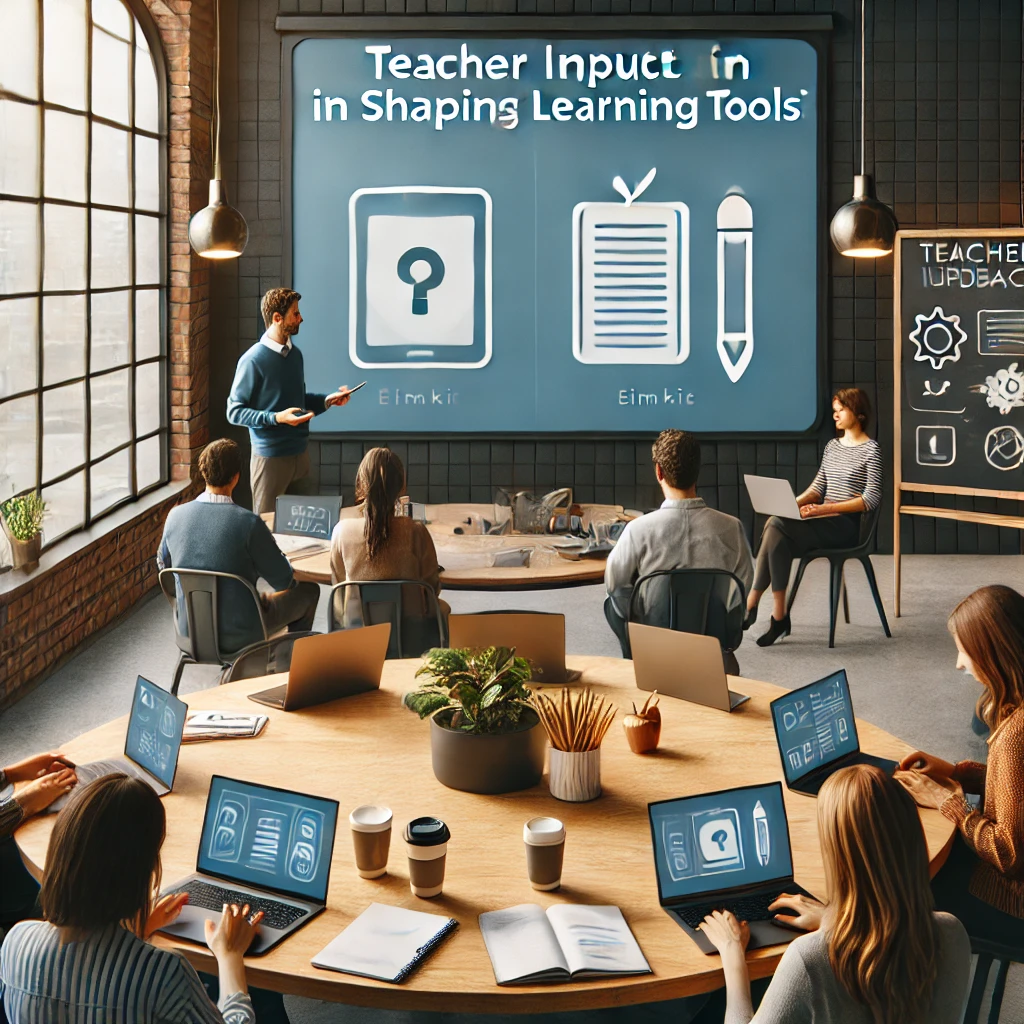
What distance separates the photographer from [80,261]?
246 inches

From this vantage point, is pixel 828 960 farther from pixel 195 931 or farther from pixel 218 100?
pixel 218 100

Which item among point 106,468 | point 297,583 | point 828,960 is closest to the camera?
point 828,960

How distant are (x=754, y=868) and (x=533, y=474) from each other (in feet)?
20.3

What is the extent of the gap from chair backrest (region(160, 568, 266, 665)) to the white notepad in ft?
13.5

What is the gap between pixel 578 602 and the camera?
7152 millimetres

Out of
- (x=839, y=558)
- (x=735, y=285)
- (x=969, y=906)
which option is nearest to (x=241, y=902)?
(x=969, y=906)

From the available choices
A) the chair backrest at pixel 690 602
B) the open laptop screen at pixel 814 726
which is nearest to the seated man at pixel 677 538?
the chair backrest at pixel 690 602

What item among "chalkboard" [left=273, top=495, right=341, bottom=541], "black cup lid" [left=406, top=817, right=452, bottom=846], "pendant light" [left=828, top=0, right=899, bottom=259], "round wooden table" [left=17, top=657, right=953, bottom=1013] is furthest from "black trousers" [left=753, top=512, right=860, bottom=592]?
"black cup lid" [left=406, top=817, right=452, bottom=846]

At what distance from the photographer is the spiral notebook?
1714mm

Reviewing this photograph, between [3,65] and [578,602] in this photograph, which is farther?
[578,602]

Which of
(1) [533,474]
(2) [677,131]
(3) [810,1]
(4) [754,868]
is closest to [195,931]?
(4) [754,868]

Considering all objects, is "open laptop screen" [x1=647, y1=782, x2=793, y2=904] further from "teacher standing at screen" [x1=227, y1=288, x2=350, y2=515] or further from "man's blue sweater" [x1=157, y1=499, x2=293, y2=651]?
"teacher standing at screen" [x1=227, y1=288, x2=350, y2=515]

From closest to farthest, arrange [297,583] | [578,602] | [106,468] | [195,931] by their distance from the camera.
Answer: [195,931], [297,583], [106,468], [578,602]

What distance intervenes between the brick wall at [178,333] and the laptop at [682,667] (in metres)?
3.76
